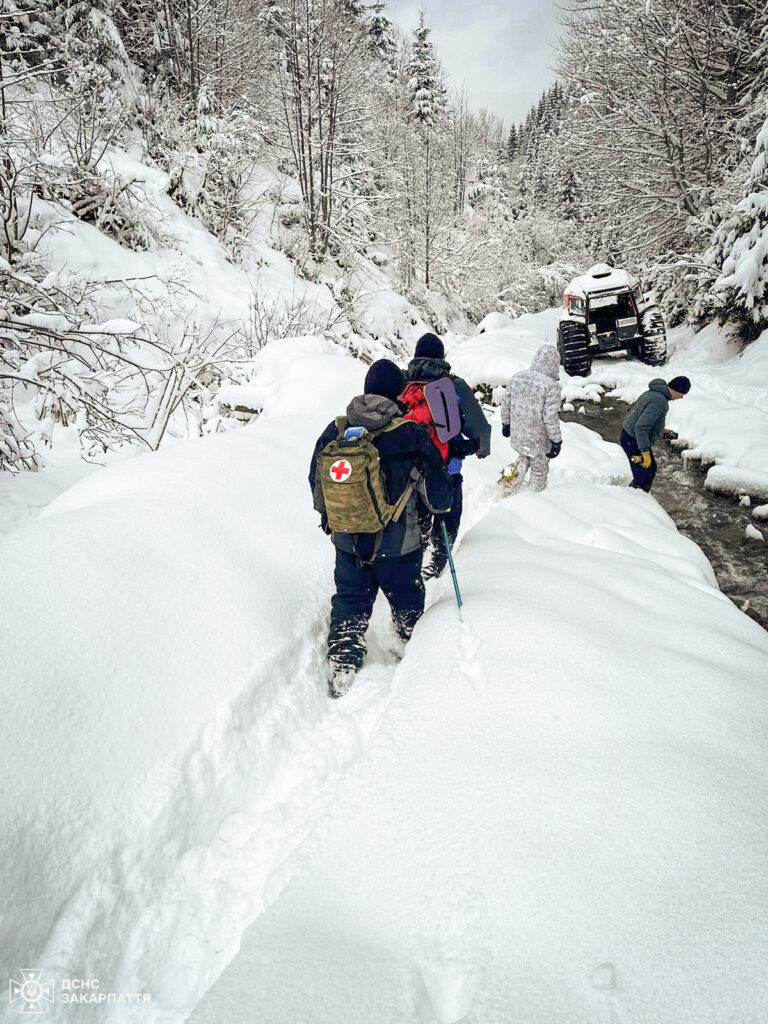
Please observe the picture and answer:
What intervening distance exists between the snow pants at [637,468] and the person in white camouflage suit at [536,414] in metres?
1.15

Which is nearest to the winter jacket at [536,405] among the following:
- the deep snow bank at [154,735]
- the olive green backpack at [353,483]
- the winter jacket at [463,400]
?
the winter jacket at [463,400]

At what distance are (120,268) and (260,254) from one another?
5.68m

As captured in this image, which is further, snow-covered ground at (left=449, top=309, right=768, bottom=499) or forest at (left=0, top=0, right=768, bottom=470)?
forest at (left=0, top=0, right=768, bottom=470)

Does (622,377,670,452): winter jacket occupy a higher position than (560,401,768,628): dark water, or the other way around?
(622,377,670,452): winter jacket

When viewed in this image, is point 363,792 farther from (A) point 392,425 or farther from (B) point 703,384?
(B) point 703,384

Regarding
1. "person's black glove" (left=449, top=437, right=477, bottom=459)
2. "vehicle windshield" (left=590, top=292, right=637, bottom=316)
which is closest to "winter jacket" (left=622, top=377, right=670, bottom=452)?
"person's black glove" (left=449, top=437, right=477, bottom=459)

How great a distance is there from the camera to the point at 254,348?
8734 mm

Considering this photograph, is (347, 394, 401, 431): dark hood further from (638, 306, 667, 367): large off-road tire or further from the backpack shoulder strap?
(638, 306, 667, 367): large off-road tire

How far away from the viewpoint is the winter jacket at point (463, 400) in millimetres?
3707

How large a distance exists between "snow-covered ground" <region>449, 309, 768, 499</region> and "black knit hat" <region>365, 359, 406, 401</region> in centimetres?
593

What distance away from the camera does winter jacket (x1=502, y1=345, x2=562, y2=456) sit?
16.9 ft

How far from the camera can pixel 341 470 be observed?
8.66ft

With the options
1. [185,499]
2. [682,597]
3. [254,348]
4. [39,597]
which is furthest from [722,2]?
[39,597]

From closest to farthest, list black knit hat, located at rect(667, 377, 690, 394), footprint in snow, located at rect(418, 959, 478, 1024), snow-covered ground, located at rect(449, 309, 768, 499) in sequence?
footprint in snow, located at rect(418, 959, 478, 1024) < black knit hat, located at rect(667, 377, 690, 394) < snow-covered ground, located at rect(449, 309, 768, 499)
